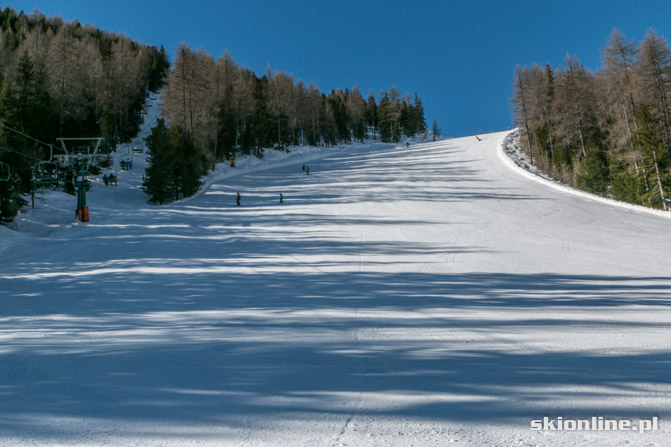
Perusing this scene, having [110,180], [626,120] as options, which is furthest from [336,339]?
[110,180]

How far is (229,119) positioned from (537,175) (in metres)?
40.6

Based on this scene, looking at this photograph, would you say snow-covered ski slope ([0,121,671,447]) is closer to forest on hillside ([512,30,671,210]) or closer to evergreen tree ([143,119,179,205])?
forest on hillside ([512,30,671,210])

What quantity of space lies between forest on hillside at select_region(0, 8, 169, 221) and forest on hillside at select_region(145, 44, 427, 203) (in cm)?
817

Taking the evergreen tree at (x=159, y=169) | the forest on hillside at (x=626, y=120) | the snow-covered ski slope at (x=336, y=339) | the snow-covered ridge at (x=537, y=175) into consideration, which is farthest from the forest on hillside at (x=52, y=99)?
the forest on hillside at (x=626, y=120)

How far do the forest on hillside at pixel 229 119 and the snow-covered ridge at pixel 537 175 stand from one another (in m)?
29.6

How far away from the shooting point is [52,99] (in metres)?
40.8

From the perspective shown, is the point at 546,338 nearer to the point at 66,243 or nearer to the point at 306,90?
the point at 66,243

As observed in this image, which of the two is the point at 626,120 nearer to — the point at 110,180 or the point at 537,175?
the point at 537,175

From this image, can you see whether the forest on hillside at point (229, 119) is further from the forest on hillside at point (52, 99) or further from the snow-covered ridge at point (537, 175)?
the snow-covered ridge at point (537, 175)

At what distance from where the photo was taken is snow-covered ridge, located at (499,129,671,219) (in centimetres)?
2067

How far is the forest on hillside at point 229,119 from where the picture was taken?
32.2 m

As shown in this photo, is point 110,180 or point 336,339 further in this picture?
point 110,180

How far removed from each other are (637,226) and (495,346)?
1620cm

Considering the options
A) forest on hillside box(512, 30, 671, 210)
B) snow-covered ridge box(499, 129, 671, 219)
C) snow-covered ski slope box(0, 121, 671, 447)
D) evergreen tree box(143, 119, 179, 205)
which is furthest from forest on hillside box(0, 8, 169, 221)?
forest on hillside box(512, 30, 671, 210)
